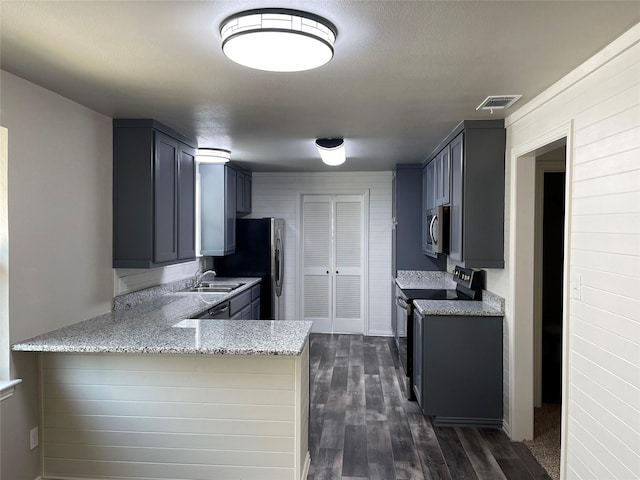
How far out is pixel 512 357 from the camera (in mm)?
3268

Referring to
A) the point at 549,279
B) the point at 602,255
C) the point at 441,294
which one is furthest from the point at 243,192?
the point at 602,255

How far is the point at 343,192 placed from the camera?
6.54 m

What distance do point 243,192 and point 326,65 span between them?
158 inches

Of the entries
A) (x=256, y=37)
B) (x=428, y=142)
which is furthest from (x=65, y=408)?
(x=428, y=142)

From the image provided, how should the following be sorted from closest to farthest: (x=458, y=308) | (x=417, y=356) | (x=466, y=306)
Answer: (x=458, y=308), (x=466, y=306), (x=417, y=356)

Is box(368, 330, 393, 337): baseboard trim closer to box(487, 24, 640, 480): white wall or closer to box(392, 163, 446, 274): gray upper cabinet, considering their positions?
box(392, 163, 446, 274): gray upper cabinet

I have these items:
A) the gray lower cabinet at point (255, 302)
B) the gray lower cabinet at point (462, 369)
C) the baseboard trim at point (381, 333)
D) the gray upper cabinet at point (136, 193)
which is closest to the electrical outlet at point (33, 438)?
the gray upper cabinet at point (136, 193)

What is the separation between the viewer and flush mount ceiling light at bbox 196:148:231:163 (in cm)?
465

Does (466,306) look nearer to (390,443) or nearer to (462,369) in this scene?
(462,369)

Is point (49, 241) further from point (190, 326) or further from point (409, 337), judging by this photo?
point (409, 337)

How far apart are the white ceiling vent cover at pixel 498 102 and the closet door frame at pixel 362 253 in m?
3.52

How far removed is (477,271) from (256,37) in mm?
2938

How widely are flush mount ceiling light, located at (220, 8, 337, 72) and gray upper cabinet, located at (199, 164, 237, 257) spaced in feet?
11.3

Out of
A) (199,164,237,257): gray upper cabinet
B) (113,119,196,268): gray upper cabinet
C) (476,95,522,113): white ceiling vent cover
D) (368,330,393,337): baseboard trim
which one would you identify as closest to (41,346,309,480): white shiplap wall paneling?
(113,119,196,268): gray upper cabinet
